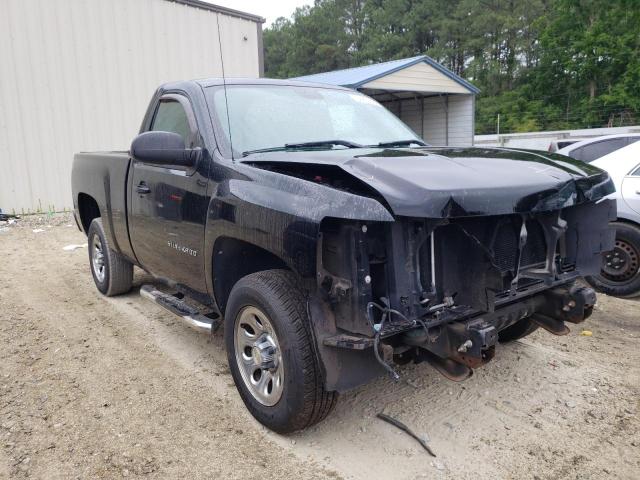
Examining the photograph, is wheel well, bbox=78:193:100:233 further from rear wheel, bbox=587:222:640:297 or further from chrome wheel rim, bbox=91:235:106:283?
rear wheel, bbox=587:222:640:297

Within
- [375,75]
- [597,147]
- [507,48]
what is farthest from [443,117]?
[507,48]

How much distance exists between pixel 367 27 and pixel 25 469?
63.5m

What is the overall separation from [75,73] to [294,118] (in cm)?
1074

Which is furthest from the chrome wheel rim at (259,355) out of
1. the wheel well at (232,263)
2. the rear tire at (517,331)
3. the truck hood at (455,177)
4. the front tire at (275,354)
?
the rear tire at (517,331)

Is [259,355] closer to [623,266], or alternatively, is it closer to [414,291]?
[414,291]

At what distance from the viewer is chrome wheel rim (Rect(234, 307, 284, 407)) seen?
296 centimetres

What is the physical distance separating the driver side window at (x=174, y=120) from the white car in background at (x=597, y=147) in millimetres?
5100

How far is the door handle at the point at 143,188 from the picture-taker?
13.8 ft

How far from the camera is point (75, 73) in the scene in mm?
12578

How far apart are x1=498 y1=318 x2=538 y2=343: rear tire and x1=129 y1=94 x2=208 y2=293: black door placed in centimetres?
229

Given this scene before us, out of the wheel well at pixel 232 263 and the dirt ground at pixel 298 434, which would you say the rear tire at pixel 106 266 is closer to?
the dirt ground at pixel 298 434

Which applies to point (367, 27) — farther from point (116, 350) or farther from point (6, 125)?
point (116, 350)

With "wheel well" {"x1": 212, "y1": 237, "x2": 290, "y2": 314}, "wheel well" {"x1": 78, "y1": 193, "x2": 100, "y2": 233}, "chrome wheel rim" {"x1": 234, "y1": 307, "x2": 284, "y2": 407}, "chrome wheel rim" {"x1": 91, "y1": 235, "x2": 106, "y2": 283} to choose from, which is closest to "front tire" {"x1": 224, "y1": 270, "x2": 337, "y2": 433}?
"chrome wheel rim" {"x1": 234, "y1": 307, "x2": 284, "y2": 407}

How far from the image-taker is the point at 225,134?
3545mm
